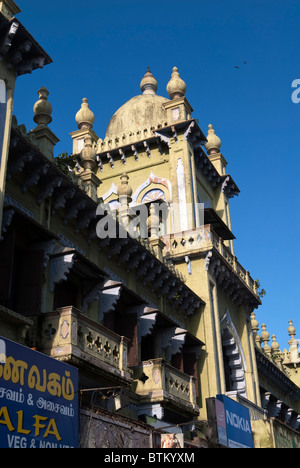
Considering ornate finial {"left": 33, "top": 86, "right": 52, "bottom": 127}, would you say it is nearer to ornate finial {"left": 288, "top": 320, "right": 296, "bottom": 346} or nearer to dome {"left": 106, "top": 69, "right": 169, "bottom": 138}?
dome {"left": 106, "top": 69, "right": 169, "bottom": 138}

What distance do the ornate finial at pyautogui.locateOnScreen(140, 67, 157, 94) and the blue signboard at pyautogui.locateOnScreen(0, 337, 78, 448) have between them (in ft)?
84.7

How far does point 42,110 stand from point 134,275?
251 inches

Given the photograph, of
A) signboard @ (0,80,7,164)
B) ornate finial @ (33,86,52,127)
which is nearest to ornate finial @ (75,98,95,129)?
ornate finial @ (33,86,52,127)

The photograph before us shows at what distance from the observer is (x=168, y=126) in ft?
90.2

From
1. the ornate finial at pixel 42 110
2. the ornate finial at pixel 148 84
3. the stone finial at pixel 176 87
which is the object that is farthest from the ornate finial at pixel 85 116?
the ornate finial at pixel 42 110

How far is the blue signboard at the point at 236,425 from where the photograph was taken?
1836 cm

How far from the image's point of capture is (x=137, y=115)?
31.9m

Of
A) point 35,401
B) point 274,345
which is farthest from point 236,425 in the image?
point 274,345

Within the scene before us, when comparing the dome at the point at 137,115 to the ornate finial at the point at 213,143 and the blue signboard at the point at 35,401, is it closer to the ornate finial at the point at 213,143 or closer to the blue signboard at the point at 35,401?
the ornate finial at the point at 213,143

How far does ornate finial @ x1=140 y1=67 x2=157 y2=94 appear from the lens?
3469 centimetres

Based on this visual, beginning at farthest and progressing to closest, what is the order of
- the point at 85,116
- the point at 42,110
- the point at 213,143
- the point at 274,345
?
the point at 274,345, the point at 213,143, the point at 85,116, the point at 42,110

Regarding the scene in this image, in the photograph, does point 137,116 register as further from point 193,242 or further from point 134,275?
point 134,275

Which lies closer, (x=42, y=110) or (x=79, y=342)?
(x=79, y=342)

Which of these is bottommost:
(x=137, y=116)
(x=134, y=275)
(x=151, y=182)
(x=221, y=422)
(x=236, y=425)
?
(x=221, y=422)
